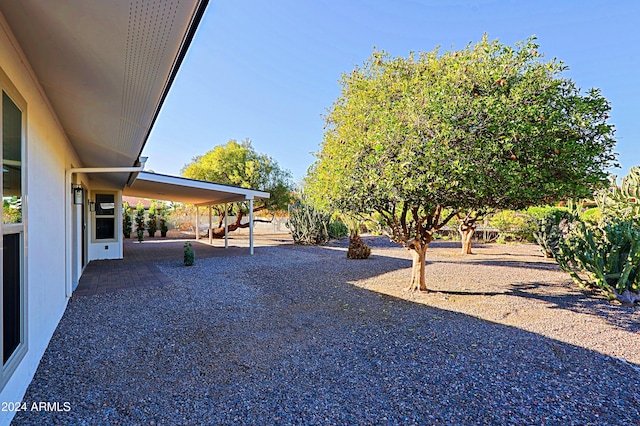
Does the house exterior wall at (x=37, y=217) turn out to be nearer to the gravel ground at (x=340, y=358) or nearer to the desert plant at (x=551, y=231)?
the gravel ground at (x=340, y=358)

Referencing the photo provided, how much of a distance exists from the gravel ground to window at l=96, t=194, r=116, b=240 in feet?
20.0

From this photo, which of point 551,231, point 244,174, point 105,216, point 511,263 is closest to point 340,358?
point 511,263

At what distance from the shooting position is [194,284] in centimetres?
739

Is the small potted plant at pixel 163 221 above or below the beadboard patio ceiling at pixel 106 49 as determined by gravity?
below

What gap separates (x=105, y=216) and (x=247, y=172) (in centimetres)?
1157

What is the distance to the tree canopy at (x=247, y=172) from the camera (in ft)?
72.6

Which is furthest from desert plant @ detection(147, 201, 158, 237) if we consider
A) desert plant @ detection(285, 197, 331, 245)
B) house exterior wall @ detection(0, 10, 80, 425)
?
house exterior wall @ detection(0, 10, 80, 425)

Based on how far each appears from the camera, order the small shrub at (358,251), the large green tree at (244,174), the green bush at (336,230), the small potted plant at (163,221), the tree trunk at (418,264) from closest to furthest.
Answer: the tree trunk at (418,264), the small shrub at (358,251), the green bush at (336,230), the large green tree at (244,174), the small potted plant at (163,221)

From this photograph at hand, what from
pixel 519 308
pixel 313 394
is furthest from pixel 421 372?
pixel 519 308

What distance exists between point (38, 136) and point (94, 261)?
9.14 meters

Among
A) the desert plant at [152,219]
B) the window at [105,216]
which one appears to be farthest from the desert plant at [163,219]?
the window at [105,216]

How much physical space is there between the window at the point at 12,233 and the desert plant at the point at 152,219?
865 inches

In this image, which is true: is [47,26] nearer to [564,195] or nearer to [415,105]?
[415,105]

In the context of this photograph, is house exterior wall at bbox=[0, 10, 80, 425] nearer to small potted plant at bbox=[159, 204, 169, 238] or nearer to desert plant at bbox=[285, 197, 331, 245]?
desert plant at bbox=[285, 197, 331, 245]
